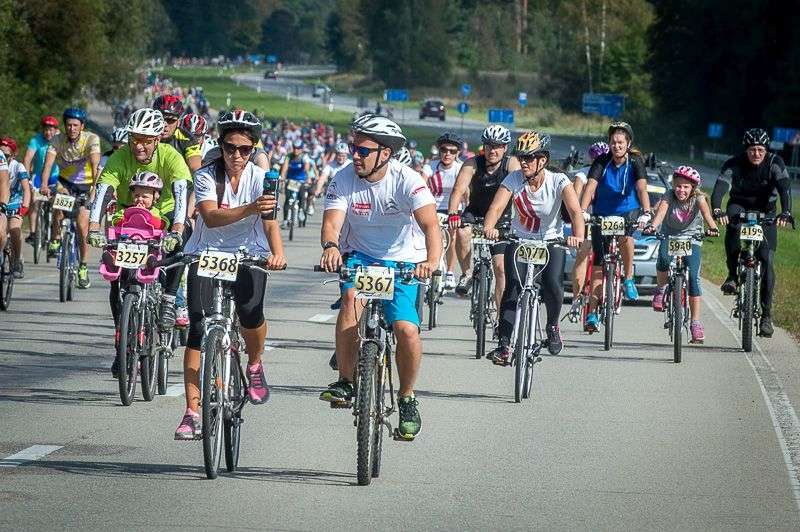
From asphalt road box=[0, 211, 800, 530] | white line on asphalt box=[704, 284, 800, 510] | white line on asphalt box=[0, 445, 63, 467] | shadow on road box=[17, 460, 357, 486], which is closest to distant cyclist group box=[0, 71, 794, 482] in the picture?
shadow on road box=[17, 460, 357, 486]

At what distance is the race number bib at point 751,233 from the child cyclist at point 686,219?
0.82 feet

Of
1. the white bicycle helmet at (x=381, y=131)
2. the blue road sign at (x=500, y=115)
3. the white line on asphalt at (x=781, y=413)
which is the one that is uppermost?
the blue road sign at (x=500, y=115)

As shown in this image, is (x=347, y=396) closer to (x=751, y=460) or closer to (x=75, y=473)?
(x=75, y=473)

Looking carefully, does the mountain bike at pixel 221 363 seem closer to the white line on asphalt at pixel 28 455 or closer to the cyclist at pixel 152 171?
the white line on asphalt at pixel 28 455

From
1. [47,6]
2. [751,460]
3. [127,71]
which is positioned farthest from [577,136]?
[751,460]

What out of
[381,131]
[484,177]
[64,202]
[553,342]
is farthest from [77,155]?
A: [381,131]

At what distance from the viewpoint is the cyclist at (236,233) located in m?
9.65

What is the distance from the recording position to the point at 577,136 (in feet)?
361

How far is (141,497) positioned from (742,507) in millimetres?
2833

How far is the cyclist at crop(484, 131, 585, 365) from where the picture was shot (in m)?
13.5

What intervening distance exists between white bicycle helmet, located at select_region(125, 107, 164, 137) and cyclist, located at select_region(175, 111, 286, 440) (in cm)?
212

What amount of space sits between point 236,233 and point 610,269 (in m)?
7.08

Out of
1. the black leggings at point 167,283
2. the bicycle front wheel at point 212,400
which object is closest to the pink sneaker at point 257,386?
the bicycle front wheel at point 212,400

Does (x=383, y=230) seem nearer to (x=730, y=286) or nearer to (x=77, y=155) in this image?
(x=730, y=286)
